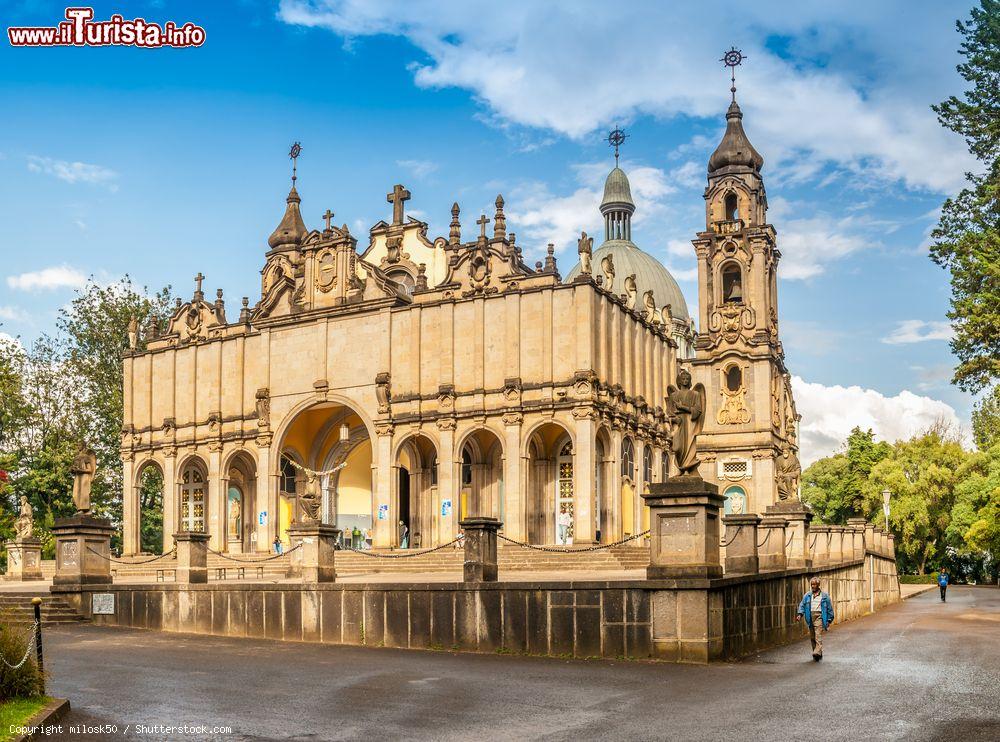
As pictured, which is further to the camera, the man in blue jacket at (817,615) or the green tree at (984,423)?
the green tree at (984,423)

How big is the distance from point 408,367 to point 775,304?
26.3 metres

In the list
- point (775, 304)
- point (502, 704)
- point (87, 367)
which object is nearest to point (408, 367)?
point (87, 367)

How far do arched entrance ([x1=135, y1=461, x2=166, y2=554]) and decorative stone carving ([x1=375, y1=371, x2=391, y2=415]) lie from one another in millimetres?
15069

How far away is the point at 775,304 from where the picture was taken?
208 ft

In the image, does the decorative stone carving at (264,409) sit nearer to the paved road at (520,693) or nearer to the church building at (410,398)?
the church building at (410,398)

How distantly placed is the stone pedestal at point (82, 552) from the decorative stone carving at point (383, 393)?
57.5 ft

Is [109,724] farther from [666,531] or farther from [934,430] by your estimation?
[934,430]

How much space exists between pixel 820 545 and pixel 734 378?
29.8m

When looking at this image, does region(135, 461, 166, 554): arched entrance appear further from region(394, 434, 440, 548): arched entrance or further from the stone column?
the stone column

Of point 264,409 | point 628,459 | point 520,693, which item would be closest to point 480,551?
point 520,693

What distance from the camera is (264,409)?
48375 millimetres

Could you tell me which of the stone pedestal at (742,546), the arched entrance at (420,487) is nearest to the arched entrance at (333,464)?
the arched entrance at (420,487)

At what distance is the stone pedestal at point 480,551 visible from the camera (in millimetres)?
20389

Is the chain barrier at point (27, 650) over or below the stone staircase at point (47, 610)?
over
